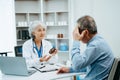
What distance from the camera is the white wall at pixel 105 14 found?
445 cm

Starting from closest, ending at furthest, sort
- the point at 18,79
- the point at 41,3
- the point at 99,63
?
the point at 99,63 → the point at 18,79 → the point at 41,3

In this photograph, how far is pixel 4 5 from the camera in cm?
459

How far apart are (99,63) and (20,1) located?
3.65 m

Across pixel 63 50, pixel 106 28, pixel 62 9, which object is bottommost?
pixel 63 50

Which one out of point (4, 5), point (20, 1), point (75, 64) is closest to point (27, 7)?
point (20, 1)

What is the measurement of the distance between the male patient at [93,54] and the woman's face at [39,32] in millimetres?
938

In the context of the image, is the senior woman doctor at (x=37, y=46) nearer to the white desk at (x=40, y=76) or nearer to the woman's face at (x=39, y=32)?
the woman's face at (x=39, y=32)

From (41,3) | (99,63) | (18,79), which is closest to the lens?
(99,63)

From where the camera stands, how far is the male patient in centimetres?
140

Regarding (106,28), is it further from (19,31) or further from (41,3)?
(19,31)

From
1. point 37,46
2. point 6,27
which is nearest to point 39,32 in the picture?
point 37,46

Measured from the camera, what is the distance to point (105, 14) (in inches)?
176

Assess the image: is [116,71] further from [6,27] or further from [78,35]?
[6,27]

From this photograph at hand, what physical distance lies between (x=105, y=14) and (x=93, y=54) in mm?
3301
